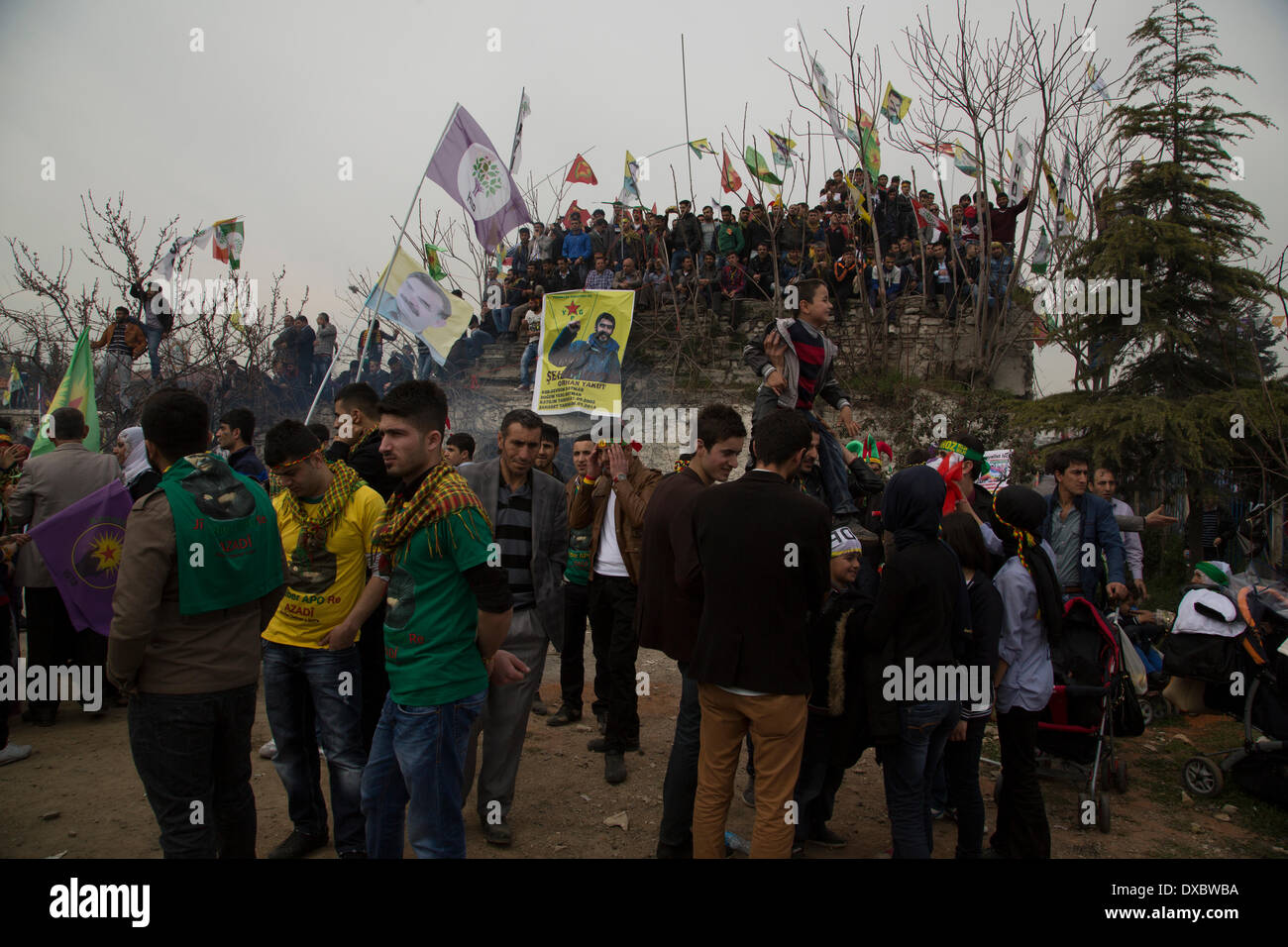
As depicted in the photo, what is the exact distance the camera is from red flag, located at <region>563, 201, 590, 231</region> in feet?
58.4

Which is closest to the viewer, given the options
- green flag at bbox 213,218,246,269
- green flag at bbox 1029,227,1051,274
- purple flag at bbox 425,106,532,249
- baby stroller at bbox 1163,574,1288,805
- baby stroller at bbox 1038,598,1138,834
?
baby stroller at bbox 1038,598,1138,834

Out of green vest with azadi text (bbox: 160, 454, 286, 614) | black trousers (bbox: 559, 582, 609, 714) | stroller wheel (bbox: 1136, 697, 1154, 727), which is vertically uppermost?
green vest with azadi text (bbox: 160, 454, 286, 614)

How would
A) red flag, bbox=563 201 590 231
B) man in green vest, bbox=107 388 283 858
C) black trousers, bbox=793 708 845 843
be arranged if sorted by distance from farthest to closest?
red flag, bbox=563 201 590 231 → black trousers, bbox=793 708 845 843 → man in green vest, bbox=107 388 283 858

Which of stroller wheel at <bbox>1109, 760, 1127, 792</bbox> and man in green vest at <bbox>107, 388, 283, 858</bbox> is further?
stroller wheel at <bbox>1109, 760, 1127, 792</bbox>

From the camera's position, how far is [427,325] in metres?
9.77

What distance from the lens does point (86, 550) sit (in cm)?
543

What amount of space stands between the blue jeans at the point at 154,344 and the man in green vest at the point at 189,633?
25.6ft

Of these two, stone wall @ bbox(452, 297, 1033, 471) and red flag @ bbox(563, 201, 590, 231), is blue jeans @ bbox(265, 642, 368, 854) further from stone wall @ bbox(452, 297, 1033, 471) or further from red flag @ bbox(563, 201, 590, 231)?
red flag @ bbox(563, 201, 590, 231)

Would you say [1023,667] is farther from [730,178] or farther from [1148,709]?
[730,178]

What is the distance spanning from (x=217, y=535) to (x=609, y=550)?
3.23 metres

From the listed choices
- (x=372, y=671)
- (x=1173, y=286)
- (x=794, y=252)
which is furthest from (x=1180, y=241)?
(x=372, y=671)

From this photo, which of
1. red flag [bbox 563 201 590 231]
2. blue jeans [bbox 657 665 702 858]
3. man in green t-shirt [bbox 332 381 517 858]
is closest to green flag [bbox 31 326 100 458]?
man in green t-shirt [bbox 332 381 517 858]

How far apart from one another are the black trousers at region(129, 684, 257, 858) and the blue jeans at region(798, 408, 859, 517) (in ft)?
11.4

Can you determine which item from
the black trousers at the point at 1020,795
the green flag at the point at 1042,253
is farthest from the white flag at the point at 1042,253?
the black trousers at the point at 1020,795
